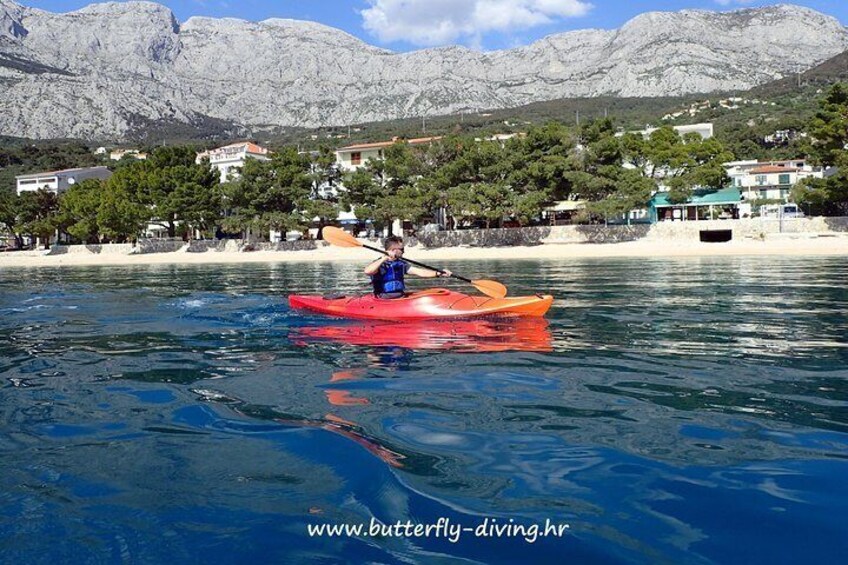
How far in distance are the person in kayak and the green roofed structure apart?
40.7m

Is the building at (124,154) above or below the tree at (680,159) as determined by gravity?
above

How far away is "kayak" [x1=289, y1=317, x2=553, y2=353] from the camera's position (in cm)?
981

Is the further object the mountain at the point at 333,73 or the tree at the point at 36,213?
the mountain at the point at 333,73

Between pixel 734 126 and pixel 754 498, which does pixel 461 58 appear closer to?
pixel 734 126

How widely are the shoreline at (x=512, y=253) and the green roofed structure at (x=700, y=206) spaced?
273 inches

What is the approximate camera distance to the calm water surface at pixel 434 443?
3.86 meters

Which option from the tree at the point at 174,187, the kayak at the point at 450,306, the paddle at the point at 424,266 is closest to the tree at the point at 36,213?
the tree at the point at 174,187

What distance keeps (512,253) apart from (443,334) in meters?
33.1

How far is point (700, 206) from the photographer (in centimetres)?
5119

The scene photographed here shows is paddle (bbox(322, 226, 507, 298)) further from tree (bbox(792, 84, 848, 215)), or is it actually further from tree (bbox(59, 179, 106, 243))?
tree (bbox(59, 179, 106, 243))

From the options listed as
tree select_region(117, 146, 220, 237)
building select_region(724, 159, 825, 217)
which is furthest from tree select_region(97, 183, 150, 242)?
building select_region(724, 159, 825, 217)

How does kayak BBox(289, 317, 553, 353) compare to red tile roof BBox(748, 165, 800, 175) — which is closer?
kayak BBox(289, 317, 553, 353)

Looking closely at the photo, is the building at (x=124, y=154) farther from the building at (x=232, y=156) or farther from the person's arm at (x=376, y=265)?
the person's arm at (x=376, y=265)

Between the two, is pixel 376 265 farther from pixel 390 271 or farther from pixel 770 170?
pixel 770 170
